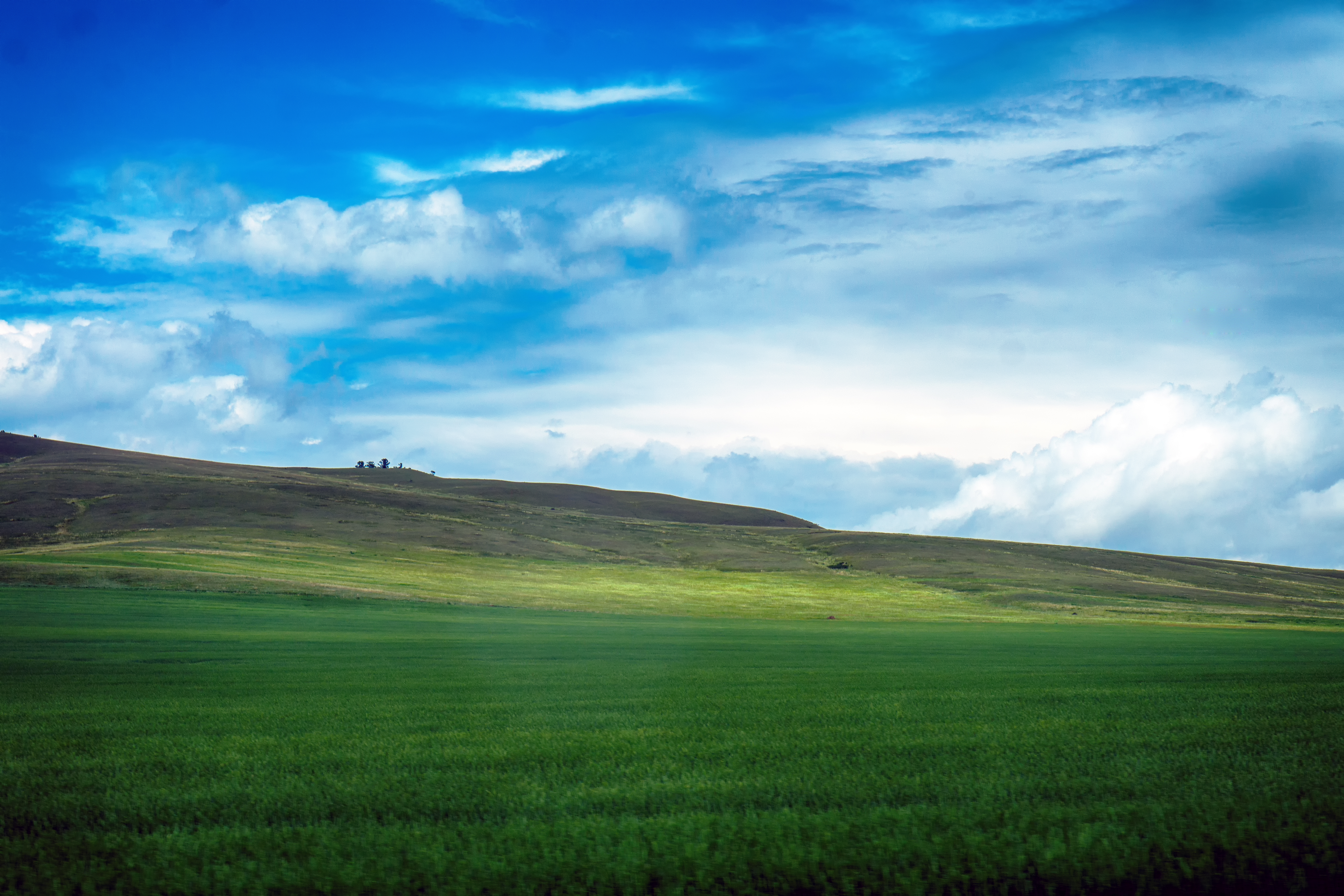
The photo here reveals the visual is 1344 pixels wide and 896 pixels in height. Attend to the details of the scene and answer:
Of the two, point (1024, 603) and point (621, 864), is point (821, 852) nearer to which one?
point (621, 864)

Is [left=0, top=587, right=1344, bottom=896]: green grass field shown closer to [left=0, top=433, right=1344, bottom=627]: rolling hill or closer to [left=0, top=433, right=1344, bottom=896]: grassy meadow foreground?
[left=0, top=433, right=1344, bottom=896]: grassy meadow foreground

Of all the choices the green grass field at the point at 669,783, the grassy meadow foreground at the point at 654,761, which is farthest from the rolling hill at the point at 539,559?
the green grass field at the point at 669,783

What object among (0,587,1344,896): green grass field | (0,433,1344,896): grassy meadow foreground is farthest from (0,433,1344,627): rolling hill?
(0,587,1344,896): green grass field

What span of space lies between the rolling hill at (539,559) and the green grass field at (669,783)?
40.3 meters

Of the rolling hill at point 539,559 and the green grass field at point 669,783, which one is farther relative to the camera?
the rolling hill at point 539,559

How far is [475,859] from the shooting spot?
17.3 ft

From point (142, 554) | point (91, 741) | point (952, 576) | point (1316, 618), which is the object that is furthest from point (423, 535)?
point (91, 741)

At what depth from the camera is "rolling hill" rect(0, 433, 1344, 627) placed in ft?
195

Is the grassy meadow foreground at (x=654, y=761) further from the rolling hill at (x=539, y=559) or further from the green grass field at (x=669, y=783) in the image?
the rolling hill at (x=539, y=559)

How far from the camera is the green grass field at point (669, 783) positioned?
16.9ft

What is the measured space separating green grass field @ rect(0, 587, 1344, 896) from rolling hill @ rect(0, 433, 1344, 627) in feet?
132

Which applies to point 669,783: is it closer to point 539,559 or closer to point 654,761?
point 654,761

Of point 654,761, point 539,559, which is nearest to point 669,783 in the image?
point 654,761

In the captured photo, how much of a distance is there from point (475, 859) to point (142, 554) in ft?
235
